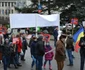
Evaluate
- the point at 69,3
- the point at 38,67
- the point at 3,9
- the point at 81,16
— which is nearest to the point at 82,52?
the point at 38,67

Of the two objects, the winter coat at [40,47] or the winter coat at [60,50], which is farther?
the winter coat at [40,47]

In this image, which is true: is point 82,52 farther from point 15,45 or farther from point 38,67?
point 15,45

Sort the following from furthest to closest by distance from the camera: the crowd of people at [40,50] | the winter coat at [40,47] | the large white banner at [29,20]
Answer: the large white banner at [29,20], the winter coat at [40,47], the crowd of people at [40,50]

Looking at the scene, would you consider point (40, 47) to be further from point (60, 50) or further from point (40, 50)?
point (60, 50)

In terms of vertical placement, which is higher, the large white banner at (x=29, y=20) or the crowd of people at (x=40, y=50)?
the large white banner at (x=29, y=20)

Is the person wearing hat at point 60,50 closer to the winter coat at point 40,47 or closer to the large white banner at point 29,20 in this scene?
the winter coat at point 40,47

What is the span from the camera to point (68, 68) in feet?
49.3

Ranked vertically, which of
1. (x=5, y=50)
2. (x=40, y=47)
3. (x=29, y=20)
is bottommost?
(x=5, y=50)

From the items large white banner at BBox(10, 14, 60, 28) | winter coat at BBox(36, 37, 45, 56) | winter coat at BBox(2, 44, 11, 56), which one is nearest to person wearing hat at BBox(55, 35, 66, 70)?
winter coat at BBox(36, 37, 45, 56)

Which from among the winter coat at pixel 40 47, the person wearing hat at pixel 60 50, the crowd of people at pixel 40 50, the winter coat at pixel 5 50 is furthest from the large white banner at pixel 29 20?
the person wearing hat at pixel 60 50

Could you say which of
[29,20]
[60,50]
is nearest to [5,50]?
[60,50]

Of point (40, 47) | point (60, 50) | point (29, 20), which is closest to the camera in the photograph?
point (60, 50)

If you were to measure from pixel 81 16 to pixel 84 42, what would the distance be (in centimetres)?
2408

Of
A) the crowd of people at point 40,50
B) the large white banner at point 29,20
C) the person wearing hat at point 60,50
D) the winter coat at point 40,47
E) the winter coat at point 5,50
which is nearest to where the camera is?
the person wearing hat at point 60,50
